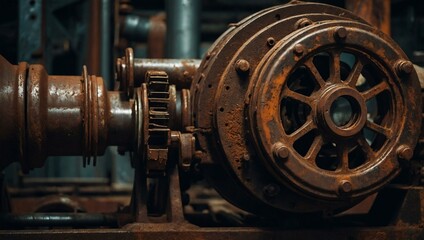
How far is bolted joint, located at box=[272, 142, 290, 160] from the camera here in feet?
6.38

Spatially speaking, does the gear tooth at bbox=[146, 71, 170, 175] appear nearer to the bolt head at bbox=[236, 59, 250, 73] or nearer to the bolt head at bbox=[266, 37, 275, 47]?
the bolt head at bbox=[236, 59, 250, 73]

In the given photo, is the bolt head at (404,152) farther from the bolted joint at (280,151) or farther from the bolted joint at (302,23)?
the bolted joint at (302,23)

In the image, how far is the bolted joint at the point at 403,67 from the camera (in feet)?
6.85

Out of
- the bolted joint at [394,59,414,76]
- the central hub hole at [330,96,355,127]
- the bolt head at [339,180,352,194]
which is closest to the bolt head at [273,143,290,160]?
the bolt head at [339,180,352,194]

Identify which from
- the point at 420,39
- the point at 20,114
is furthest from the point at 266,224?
the point at 420,39

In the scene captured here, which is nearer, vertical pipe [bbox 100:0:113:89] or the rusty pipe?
the rusty pipe

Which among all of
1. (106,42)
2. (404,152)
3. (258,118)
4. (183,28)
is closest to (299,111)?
(258,118)

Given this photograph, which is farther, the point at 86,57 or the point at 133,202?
the point at 86,57

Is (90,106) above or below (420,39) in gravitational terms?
below

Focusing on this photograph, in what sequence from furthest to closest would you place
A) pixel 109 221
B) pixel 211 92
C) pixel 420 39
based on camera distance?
1. pixel 420 39
2. pixel 109 221
3. pixel 211 92

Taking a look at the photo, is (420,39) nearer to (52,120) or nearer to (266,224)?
(266,224)

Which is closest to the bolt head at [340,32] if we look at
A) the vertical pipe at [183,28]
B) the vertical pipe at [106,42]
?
the vertical pipe at [183,28]

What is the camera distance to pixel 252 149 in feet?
6.78

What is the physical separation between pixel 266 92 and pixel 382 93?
1.38 ft
